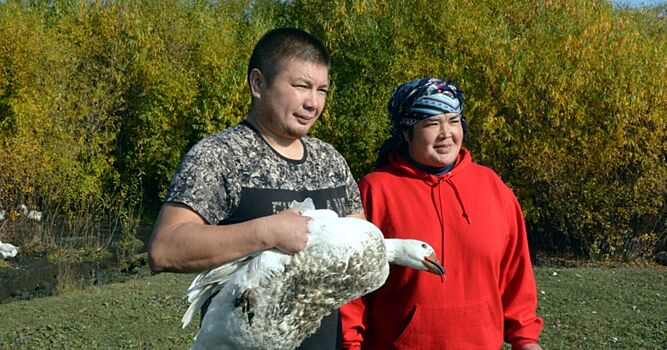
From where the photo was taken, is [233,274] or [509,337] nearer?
[233,274]

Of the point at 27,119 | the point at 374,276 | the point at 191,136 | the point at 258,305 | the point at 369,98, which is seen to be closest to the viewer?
the point at 258,305

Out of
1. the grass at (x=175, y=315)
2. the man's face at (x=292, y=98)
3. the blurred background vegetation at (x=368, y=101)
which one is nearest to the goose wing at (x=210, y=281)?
the man's face at (x=292, y=98)

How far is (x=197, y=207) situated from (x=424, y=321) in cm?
113

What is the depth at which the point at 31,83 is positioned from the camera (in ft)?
61.5

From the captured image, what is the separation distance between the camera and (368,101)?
51.0ft

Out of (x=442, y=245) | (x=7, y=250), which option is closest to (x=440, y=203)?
(x=442, y=245)

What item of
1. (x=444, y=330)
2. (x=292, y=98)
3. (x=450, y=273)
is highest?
(x=292, y=98)

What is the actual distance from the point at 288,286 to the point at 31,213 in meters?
14.9

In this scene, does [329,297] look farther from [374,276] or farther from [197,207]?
[197,207]

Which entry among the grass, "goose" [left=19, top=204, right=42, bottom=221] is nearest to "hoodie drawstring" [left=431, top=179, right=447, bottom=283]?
the grass

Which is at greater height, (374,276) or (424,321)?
(374,276)

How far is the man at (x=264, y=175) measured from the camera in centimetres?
227

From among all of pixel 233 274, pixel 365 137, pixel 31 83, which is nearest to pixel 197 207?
pixel 233 274

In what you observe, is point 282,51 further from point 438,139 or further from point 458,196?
point 458,196
